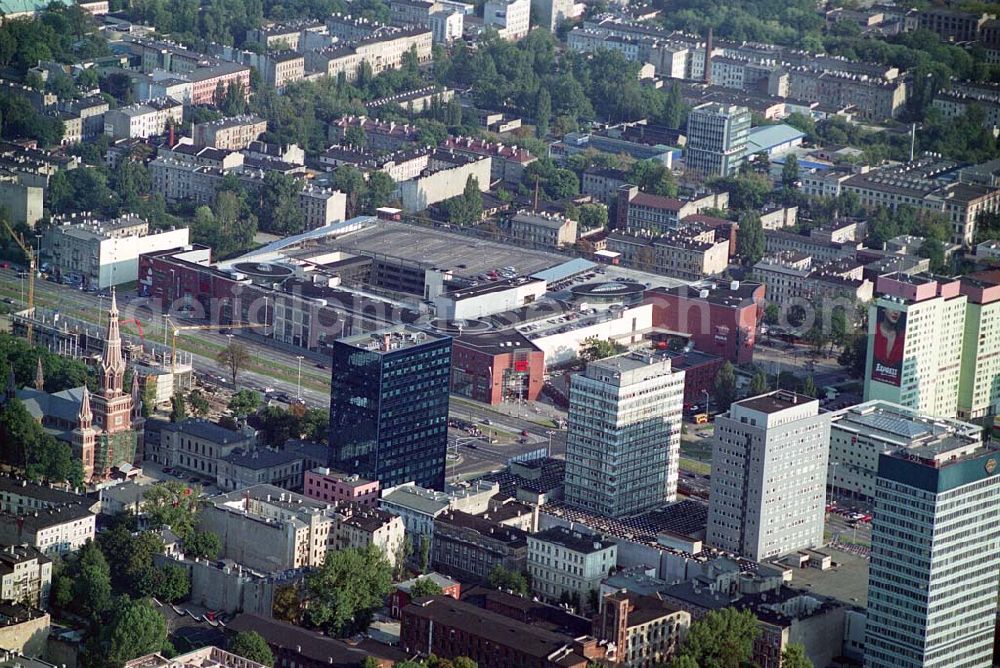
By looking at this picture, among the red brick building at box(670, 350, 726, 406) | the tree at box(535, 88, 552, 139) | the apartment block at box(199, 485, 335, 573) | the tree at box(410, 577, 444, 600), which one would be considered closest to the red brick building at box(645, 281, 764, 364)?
the red brick building at box(670, 350, 726, 406)

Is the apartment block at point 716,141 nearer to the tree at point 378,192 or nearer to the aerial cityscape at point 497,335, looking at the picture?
the aerial cityscape at point 497,335

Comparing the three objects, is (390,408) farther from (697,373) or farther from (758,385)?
(697,373)

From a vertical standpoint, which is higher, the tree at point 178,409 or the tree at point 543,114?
the tree at point 543,114

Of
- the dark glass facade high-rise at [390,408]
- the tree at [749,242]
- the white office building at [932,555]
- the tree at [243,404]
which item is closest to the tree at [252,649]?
the dark glass facade high-rise at [390,408]

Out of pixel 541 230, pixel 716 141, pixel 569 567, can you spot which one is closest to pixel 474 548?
pixel 569 567

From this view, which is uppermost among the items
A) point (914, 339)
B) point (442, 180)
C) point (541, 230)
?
point (914, 339)

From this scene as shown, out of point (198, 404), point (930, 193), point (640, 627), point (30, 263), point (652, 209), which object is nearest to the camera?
point (640, 627)

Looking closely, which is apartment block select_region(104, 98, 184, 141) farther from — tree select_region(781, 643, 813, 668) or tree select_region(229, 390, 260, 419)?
tree select_region(781, 643, 813, 668)
